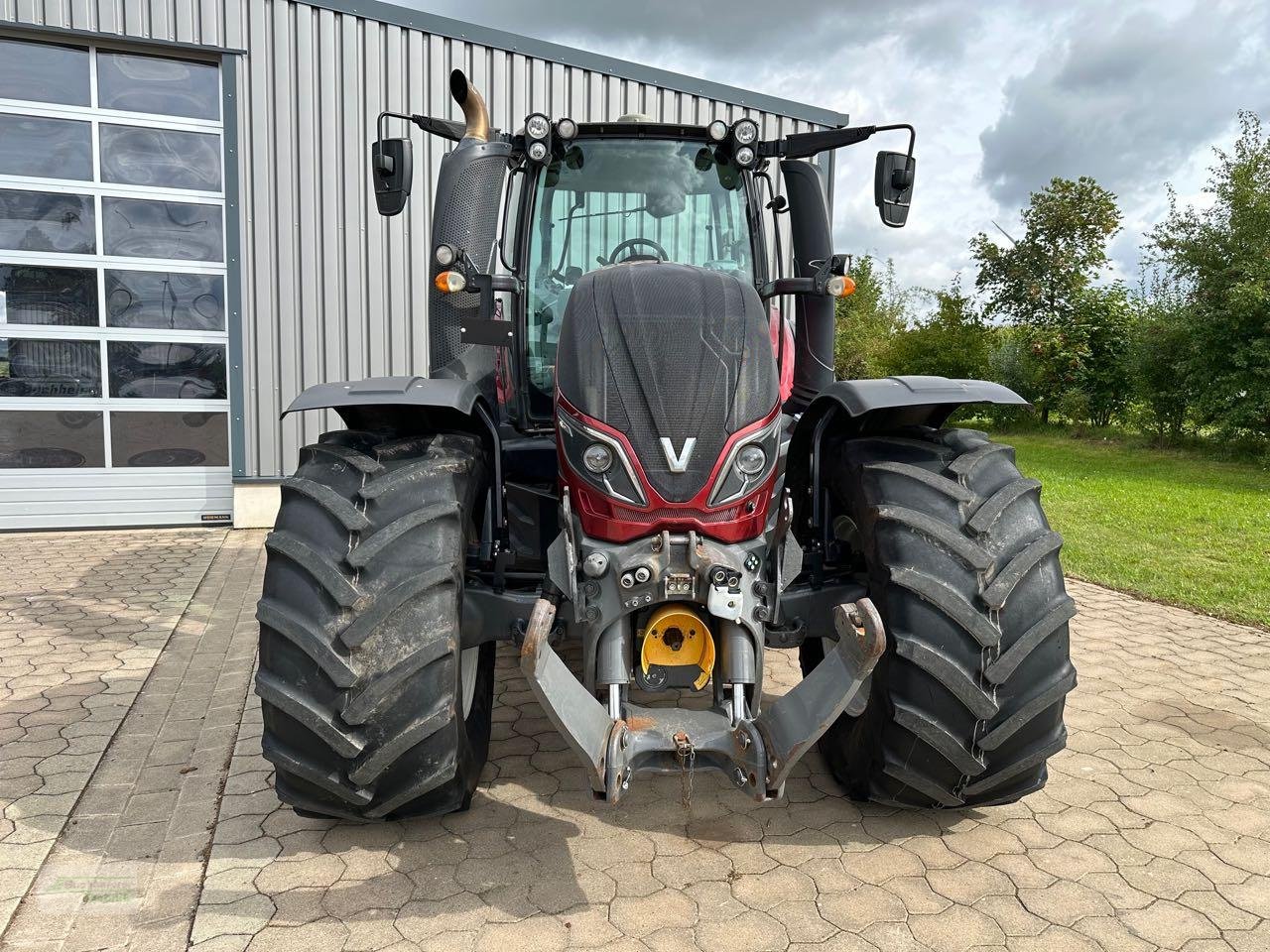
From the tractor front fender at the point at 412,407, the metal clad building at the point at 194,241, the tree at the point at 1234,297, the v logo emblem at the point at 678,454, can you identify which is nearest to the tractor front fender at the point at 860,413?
the v logo emblem at the point at 678,454

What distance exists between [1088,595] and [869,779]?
4404 millimetres

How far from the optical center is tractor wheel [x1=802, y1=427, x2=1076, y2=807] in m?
2.46

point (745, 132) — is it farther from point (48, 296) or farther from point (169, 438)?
point (48, 296)

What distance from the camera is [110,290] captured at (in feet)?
25.5

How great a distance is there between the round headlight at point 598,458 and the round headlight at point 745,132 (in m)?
1.58

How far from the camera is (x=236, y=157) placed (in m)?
7.76

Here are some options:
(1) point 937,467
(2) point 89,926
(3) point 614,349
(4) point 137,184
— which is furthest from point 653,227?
(4) point 137,184

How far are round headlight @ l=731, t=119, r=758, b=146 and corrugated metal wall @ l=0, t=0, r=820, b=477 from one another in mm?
5417

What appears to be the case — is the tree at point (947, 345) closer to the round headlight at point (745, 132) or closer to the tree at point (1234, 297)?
the tree at point (1234, 297)

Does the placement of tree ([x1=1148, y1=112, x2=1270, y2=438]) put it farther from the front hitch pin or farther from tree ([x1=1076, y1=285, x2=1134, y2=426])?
the front hitch pin

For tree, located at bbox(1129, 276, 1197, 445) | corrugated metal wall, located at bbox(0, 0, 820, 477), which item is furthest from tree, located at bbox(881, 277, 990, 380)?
corrugated metal wall, located at bbox(0, 0, 820, 477)

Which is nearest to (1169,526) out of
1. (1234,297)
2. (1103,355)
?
(1234,297)

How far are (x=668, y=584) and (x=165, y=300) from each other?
712 cm

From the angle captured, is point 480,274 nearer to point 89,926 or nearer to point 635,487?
point 635,487
